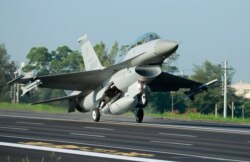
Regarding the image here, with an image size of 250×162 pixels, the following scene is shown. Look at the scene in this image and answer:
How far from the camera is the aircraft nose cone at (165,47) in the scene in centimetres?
2745

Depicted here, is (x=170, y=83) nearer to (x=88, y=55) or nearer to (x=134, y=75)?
(x=88, y=55)

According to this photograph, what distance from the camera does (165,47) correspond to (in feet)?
90.5

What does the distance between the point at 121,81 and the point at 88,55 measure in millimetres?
6185

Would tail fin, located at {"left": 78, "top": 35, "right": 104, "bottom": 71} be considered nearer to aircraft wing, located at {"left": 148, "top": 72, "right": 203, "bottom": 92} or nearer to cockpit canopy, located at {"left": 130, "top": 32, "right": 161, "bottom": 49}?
aircraft wing, located at {"left": 148, "top": 72, "right": 203, "bottom": 92}

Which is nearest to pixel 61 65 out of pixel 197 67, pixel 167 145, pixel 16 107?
pixel 197 67

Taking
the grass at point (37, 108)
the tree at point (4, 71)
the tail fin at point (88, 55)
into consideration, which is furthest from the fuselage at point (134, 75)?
the tree at point (4, 71)

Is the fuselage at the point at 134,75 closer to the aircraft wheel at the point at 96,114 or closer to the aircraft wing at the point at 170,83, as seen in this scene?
the aircraft wheel at the point at 96,114

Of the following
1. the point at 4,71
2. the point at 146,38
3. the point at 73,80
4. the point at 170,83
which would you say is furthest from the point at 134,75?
the point at 4,71

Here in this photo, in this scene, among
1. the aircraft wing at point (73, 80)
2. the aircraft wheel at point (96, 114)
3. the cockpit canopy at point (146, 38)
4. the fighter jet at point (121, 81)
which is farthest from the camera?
the aircraft wheel at point (96, 114)

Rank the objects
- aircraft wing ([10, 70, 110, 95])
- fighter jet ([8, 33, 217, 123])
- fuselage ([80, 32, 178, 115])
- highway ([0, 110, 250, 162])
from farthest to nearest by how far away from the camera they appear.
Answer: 1. aircraft wing ([10, 70, 110, 95])
2. fighter jet ([8, 33, 217, 123])
3. fuselage ([80, 32, 178, 115])
4. highway ([0, 110, 250, 162])

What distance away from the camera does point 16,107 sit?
6097 centimetres

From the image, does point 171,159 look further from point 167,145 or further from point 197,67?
point 197,67

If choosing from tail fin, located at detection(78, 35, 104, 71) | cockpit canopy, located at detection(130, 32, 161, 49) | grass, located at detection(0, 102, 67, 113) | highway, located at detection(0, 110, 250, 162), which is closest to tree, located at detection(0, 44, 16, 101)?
grass, located at detection(0, 102, 67, 113)

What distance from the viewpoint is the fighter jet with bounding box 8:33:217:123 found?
93.8 ft
